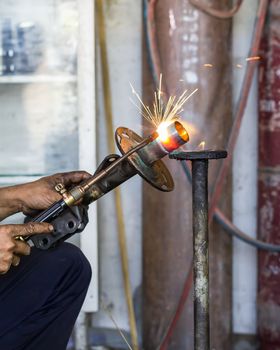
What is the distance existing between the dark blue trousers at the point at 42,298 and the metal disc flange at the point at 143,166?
0.40 meters

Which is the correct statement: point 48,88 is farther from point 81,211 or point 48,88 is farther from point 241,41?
point 81,211

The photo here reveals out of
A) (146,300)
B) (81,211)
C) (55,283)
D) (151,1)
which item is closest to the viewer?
(81,211)

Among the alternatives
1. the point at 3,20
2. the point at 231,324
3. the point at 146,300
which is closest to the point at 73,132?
the point at 3,20

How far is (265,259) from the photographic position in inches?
115

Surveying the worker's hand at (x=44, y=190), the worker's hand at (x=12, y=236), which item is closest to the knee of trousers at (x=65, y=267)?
the worker's hand at (x=44, y=190)

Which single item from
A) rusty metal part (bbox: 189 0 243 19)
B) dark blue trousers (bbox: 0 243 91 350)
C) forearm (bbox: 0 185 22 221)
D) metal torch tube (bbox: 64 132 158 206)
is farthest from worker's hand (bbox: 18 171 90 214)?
rusty metal part (bbox: 189 0 243 19)

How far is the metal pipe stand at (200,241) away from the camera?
1877mm

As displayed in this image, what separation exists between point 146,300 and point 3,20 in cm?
117

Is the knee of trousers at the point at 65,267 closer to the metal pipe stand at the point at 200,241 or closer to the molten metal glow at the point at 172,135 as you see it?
the metal pipe stand at the point at 200,241

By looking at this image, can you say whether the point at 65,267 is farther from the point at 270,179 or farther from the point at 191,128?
the point at 270,179

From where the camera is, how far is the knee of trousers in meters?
2.14

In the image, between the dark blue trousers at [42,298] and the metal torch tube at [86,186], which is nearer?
the metal torch tube at [86,186]

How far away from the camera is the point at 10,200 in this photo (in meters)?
2.26

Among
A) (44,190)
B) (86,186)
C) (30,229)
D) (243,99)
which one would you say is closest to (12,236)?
(30,229)
